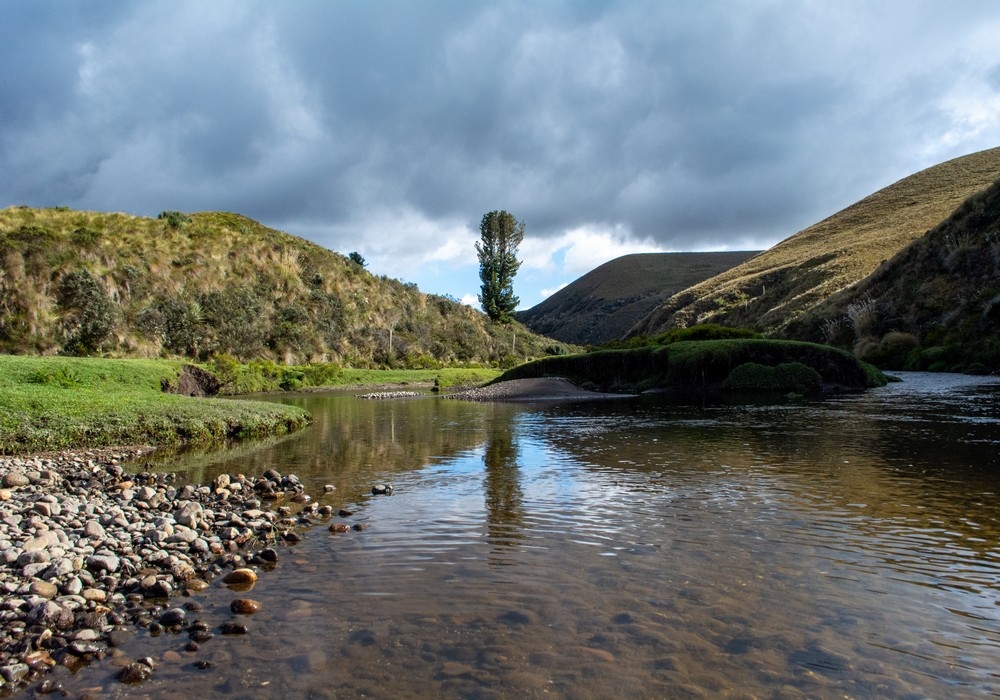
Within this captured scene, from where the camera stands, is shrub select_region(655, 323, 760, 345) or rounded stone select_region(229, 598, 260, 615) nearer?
rounded stone select_region(229, 598, 260, 615)

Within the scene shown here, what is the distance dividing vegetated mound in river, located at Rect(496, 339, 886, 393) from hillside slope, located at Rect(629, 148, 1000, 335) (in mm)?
28296

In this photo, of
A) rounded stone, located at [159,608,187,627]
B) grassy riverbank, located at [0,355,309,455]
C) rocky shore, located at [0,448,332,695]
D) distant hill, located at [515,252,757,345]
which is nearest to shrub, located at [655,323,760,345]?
grassy riverbank, located at [0,355,309,455]

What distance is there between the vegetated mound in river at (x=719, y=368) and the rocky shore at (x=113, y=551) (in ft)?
89.4

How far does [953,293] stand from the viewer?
4509 centimetres

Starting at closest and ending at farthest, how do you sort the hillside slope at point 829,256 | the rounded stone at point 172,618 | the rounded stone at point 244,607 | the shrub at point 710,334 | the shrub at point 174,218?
the rounded stone at point 172,618, the rounded stone at point 244,607, the shrub at point 710,334, the shrub at point 174,218, the hillside slope at point 829,256

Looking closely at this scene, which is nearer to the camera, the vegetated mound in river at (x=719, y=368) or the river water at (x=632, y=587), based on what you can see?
the river water at (x=632, y=587)

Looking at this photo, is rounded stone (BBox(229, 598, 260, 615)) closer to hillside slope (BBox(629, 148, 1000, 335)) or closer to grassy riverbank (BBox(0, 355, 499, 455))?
grassy riverbank (BBox(0, 355, 499, 455))

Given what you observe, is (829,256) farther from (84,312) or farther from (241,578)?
(241,578)

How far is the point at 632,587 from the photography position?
18.7 feet

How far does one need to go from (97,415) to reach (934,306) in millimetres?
50911

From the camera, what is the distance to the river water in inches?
165

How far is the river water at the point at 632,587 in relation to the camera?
165 inches

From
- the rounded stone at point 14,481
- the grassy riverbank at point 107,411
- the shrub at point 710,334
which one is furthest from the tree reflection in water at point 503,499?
the shrub at point 710,334

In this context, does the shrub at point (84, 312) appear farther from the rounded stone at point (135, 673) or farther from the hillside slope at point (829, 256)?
the hillside slope at point (829, 256)
